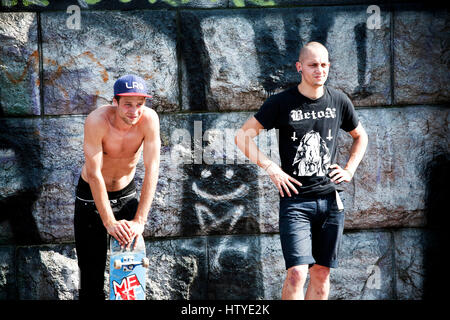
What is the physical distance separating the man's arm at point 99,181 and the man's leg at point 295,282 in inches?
46.7

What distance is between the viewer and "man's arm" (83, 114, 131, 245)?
359cm

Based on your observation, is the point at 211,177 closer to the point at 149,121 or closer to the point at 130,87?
the point at 149,121

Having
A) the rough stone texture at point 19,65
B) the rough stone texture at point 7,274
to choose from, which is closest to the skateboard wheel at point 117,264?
the rough stone texture at point 7,274

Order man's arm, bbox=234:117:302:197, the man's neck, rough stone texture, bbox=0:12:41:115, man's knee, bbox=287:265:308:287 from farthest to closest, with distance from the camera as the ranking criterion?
rough stone texture, bbox=0:12:41:115 < the man's neck < man's arm, bbox=234:117:302:197 < man's knee, bbox=287:265:308:287

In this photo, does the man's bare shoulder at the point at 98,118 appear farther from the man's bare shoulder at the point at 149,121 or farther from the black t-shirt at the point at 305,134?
the black t-shirt at the point at 305,134

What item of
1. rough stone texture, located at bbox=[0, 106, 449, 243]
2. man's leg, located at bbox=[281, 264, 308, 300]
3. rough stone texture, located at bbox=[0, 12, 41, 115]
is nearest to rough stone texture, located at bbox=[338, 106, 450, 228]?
rough stone texture, located at bbox=[0, 106, 449, 243]

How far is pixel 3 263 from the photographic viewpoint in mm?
4535

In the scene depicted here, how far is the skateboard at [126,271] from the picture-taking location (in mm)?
3594

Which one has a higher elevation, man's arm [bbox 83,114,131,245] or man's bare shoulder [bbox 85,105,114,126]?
man's bare shoulder [bbox 85,105,114,126]

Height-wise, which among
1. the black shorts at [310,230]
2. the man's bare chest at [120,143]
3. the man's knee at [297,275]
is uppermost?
the man's bare chest at [120,143]

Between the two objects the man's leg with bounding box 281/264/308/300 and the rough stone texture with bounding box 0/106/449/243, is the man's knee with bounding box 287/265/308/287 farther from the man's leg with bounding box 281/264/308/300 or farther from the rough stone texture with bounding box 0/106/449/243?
the rough stone texture with bounding box 0/106/449/243
